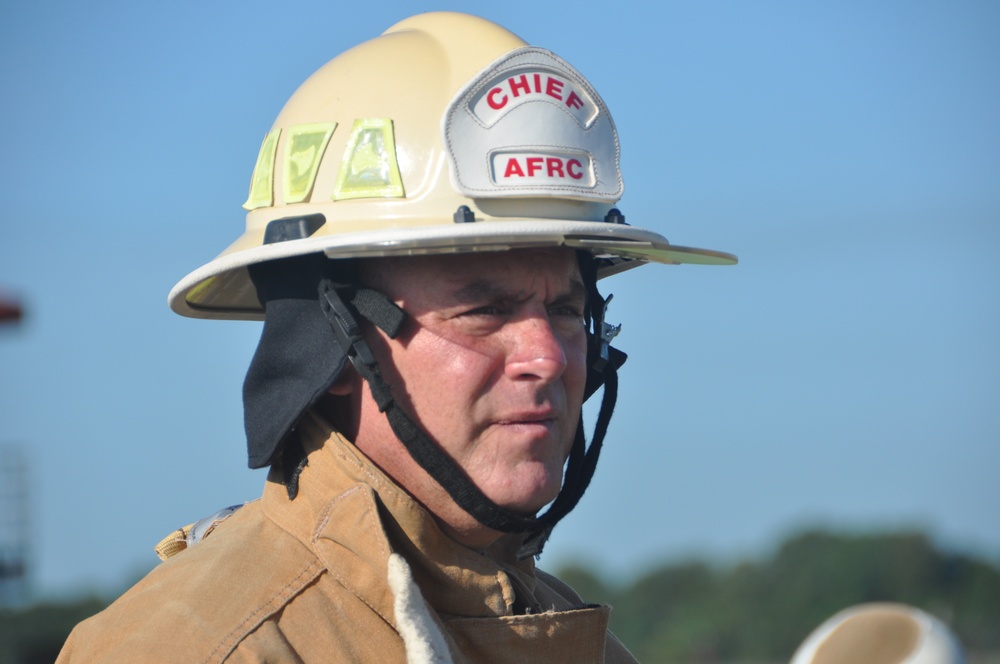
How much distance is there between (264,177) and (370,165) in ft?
1.22

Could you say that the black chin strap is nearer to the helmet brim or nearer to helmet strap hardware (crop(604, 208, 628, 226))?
the helmet brim

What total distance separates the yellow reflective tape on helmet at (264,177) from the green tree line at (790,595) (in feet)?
79.8

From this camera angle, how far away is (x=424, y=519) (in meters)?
3.37

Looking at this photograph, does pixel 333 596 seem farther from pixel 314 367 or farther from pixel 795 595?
pixel 795 595

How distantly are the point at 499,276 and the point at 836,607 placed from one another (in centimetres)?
3166

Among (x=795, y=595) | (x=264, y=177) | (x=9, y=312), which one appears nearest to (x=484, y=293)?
(x=264, y=177)

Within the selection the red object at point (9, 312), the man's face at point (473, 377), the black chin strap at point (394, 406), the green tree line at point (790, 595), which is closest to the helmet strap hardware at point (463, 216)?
the man's face at point (473, 377)

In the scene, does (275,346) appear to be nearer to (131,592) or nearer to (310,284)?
(310,284)

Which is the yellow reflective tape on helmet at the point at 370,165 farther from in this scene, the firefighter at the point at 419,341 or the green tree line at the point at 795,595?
the green tree line at the point at 795,595

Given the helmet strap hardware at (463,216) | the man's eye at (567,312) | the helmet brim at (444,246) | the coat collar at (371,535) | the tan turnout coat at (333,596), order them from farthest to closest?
the man's eye at (567,312)
the helmet strap hardware at (463,216)
the helmet brim at (444,246)
the coat collar at (371,535)
the tan turnout coat at (333,596)

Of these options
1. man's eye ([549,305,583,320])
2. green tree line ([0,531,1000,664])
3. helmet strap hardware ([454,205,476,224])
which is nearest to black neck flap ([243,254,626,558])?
helmet strap hardware ([454,205,476,224])

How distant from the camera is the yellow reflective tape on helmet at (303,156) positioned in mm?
3615

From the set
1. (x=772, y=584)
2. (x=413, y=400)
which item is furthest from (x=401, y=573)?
(x=772, y=584)

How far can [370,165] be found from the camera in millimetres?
3555
